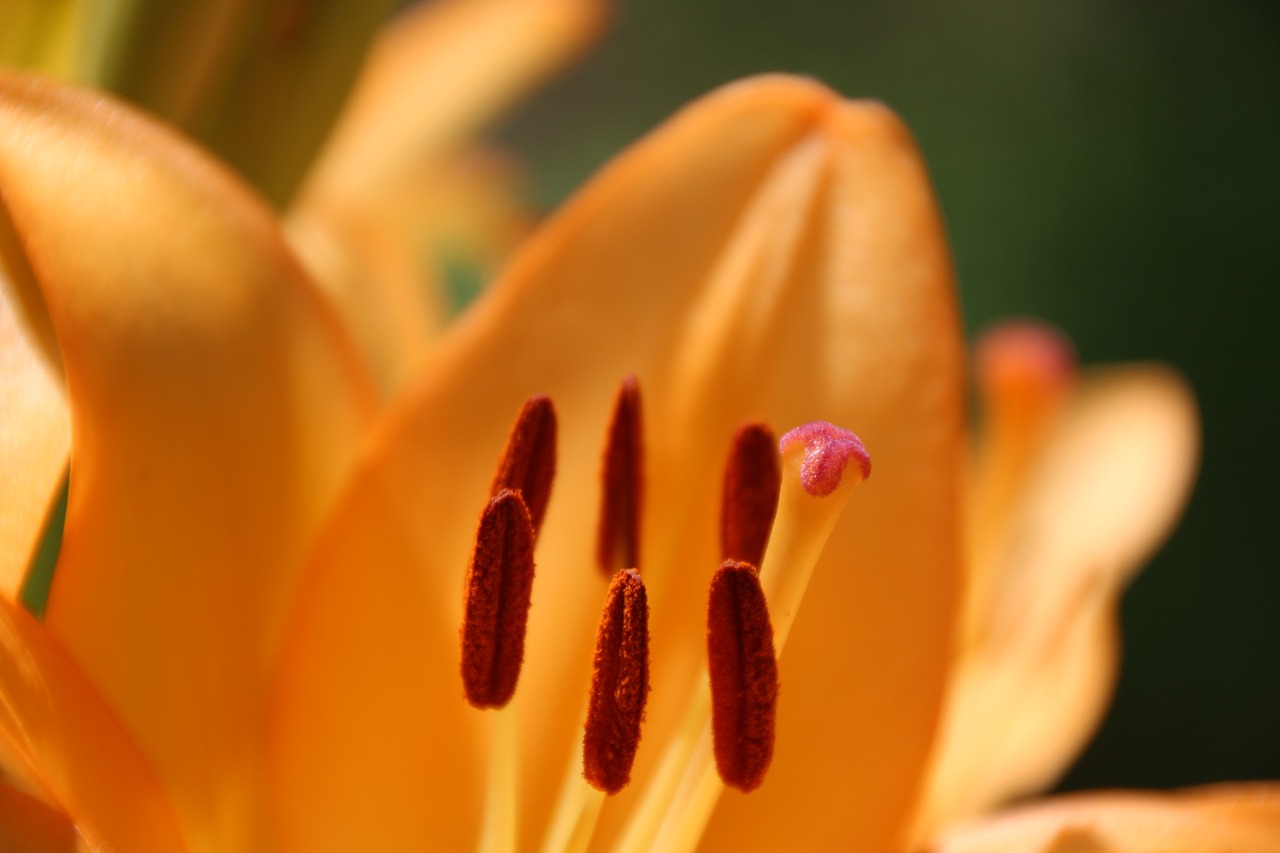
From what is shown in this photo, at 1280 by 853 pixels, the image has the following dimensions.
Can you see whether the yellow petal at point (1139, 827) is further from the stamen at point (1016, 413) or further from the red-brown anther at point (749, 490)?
the stamen at point (1016, 413)

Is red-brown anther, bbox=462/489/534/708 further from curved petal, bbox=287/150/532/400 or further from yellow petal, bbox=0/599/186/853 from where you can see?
curved petal, bbox=287/150/532/400

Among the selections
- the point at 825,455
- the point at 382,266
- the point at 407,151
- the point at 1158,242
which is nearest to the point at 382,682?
the point at 825,455

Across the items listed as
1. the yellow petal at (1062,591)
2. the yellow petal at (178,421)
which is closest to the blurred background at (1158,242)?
the yellow petal at (1062,591)

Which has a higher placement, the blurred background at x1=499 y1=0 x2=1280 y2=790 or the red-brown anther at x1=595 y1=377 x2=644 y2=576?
the blurred background at x1=499 y1=0 x2=1280 y2=790

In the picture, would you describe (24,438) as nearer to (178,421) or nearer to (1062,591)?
(178,421)

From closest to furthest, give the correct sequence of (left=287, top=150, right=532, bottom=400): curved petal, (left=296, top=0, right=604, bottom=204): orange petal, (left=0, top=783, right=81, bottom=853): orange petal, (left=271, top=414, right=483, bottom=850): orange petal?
(left=0, top=783, right=81, bottom=853): orange petal → (left=271, top=414, right=483, bottom=850): orange petal → (left=287, top=150, right=532, bottom=400): curved petal → (left=296, top=0, right=604, bottom=204): orange petal

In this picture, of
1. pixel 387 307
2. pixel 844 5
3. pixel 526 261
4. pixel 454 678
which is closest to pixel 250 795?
pixel 454 678

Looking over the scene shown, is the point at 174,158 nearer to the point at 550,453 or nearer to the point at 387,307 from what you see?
the point at 550,453

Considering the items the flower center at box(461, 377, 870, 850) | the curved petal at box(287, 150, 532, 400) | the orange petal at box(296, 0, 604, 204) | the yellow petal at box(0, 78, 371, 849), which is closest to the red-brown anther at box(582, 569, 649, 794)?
→ the flower center at box(461, 377, 870, 850)
